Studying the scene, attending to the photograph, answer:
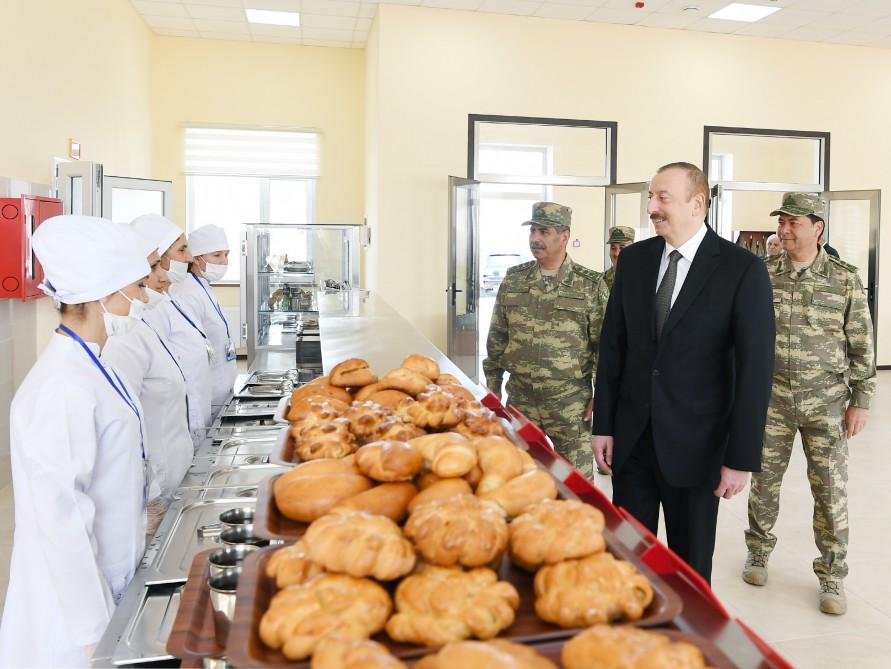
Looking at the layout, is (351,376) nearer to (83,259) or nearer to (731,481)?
(83,259)

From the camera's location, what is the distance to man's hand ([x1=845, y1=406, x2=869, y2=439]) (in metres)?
3.09

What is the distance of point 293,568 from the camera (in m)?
0.71

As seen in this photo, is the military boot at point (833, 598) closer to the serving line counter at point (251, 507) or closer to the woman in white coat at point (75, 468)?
the serving line counter at point (251, 507)

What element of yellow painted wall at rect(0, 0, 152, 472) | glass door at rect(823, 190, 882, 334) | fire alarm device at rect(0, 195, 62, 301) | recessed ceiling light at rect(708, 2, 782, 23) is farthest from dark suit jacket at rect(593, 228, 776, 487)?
glass door at rect(823, 190, 882, 334)

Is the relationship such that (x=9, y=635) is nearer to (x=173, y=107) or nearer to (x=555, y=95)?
(x=555, y=95)

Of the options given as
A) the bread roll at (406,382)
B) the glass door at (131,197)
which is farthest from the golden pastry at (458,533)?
the glass door at (131,197)

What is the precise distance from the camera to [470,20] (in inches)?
304

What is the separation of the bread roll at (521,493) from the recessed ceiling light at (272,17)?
7.94 m

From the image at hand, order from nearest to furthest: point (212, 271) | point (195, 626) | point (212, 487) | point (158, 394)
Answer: point (195, 626) < point (212, 487) < point (158, 394) < point (212, 271)

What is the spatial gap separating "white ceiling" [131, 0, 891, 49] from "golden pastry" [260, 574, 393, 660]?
7.56m

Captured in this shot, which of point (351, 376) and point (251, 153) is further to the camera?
point (251, 153)

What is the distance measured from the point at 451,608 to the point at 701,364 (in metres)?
1.80

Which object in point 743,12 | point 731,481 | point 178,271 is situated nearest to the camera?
point 731,481

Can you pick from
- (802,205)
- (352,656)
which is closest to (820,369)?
(802,205)
